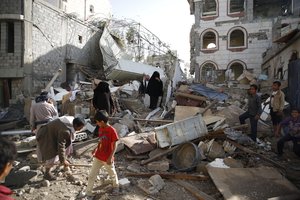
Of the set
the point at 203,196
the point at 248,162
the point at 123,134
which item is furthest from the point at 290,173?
the point at 123,134

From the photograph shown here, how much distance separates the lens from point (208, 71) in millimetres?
22969

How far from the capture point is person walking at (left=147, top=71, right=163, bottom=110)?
1005 cm

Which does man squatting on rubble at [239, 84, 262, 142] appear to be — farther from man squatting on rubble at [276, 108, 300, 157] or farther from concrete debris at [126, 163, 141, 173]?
concrete debris at [126, 163, 141, 173]

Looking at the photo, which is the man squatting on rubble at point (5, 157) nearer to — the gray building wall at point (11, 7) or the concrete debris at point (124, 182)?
the concrete debris at point (124, 182)

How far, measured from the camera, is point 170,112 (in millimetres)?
9305

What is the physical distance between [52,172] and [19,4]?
9.01 metres

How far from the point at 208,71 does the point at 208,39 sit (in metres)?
3.77

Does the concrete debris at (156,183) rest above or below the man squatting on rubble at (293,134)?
below

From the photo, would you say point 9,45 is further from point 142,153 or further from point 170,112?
point 142,153

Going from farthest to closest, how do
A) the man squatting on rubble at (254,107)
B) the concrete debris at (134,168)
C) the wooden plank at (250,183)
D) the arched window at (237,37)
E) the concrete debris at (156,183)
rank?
the arched window at (237,37), the man squatting on rubble at (254,107), the concrete debris at (134,168), the concrete debris at (156,183), the wooden plank at (250,183)

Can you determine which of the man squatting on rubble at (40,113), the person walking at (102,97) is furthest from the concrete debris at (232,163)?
the man squatting on rubble at (40,113)

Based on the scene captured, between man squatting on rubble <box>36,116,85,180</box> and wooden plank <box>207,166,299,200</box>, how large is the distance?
2.56 metres

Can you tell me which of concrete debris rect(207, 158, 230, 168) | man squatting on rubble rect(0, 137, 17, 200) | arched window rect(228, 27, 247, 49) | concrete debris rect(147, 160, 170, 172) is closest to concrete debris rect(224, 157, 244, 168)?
concrete debris rect(207, 158, 230, 168)

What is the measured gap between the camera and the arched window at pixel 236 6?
22.3m
